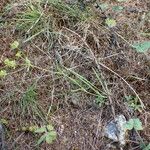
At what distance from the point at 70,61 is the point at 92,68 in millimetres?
171

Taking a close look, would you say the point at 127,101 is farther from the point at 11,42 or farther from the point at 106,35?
the point at 11,42

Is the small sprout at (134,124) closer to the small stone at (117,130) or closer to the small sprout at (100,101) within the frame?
the small stone at (117,130)

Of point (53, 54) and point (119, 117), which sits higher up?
point (53, 54)

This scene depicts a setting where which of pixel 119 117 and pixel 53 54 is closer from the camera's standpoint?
pixel 119 117

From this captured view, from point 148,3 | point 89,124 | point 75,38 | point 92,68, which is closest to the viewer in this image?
point 89,124

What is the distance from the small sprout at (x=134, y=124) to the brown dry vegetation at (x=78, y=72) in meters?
0.08

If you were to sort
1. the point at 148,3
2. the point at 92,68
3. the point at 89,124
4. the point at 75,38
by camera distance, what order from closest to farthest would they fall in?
the point at 89,124
the point at 92,68
the point at 75,38
the point at 148,3

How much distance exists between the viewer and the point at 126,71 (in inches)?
109

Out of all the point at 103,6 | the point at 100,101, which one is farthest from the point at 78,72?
the point at 103,6

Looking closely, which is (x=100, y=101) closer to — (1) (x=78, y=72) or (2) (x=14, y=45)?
(1) (x=78, y=72)

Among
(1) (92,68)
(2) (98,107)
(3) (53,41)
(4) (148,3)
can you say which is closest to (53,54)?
(3) (53,41)

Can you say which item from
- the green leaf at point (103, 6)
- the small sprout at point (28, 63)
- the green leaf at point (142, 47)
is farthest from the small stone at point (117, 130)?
the green leaf at point (103, 6)

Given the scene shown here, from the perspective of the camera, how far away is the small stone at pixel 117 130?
8.09 feet

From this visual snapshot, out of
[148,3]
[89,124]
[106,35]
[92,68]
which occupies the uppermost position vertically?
[148,3]
